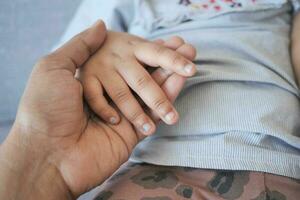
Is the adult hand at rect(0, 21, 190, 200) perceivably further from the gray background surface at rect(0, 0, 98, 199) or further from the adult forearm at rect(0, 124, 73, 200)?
the gray background surface at rect(0, 0, 98, 199)

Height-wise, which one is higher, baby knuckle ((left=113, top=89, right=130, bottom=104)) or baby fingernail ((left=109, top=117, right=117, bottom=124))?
baby knuckle ((left=113, top=89, right=130, bottom=104))

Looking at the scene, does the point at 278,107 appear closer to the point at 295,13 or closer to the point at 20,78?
the point at 295,13

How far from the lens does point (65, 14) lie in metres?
1.00

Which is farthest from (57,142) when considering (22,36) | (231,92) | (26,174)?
(22,36)

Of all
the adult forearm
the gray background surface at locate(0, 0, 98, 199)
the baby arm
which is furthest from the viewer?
the gray background surface at locate(0, 0, 98, 199)

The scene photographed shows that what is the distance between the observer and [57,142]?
52cm

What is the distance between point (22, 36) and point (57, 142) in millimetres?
562

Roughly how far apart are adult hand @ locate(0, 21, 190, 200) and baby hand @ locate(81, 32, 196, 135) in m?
0.02

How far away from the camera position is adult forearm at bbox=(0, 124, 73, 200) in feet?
1.59

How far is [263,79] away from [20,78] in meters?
0.66

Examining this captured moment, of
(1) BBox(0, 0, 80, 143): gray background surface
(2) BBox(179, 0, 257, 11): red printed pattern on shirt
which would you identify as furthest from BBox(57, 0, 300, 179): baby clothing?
(1) BBox(0, 0, 80, 143): gray background surface

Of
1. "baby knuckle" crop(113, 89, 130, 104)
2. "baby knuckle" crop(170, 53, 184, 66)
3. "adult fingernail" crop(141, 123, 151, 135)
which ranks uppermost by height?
"baby knuckle" crop(170, 53, 184, 66)

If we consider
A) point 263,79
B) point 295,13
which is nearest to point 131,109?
point 263,79

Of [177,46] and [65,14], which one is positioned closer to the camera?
[177,46]
